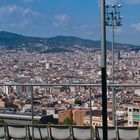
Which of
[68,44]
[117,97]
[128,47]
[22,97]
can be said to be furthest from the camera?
[68,44]

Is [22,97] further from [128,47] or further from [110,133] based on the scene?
[128,47]

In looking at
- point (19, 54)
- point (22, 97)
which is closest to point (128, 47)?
point (19, 54)

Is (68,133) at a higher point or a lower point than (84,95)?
lower

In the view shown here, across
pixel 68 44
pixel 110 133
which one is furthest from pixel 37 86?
pixel 68 44

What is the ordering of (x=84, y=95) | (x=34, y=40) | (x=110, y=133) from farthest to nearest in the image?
(x=34, y=40)
(x=84, y=95)
(x=110, y=133)

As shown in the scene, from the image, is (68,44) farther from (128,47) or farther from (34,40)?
(128,47)

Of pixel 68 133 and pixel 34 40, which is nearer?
pixel 68 133
